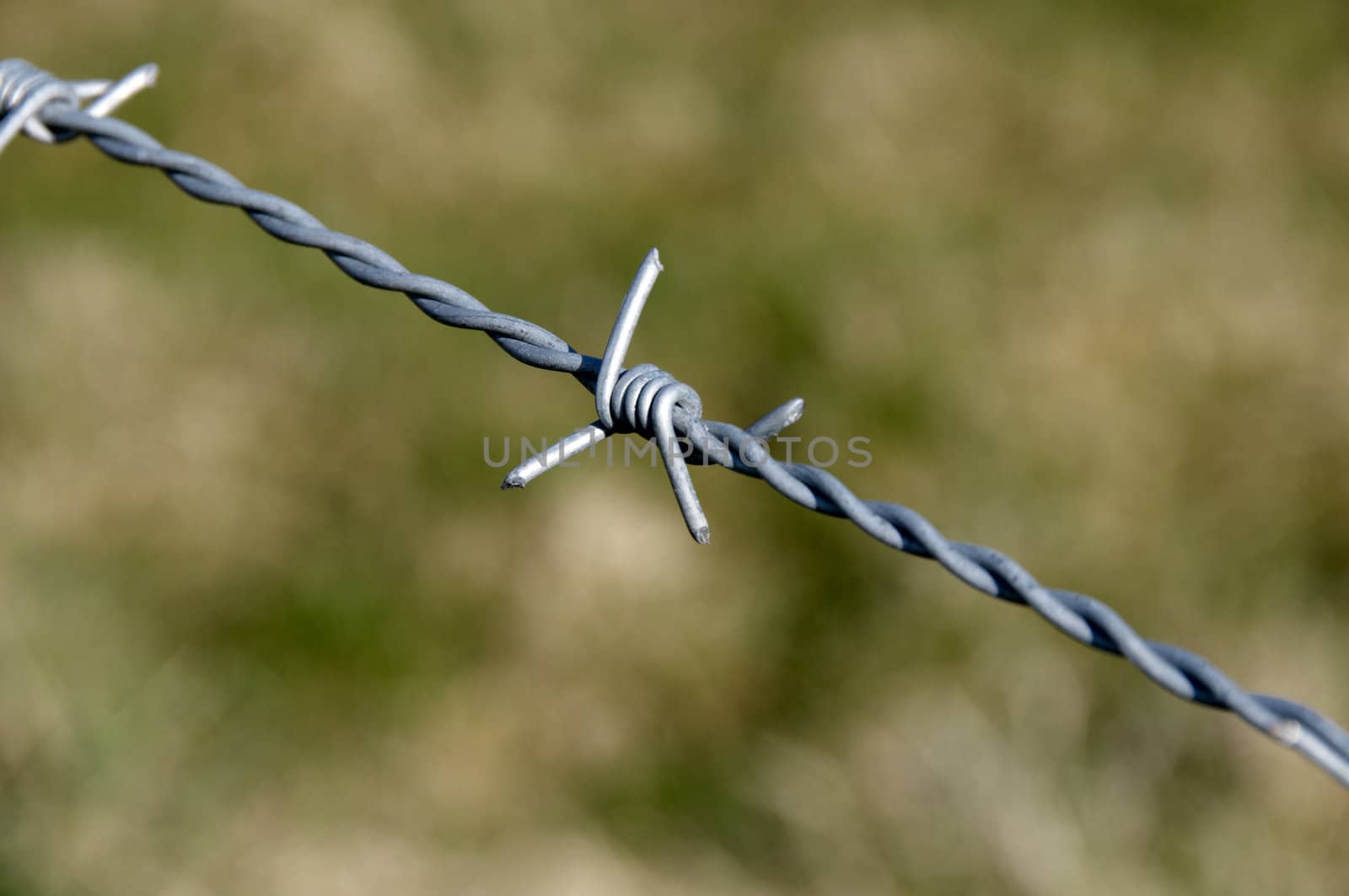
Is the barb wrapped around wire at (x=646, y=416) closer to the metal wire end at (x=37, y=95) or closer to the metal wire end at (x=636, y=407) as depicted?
the metal wire end at (x=636, y=407)

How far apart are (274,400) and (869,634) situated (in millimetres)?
1430

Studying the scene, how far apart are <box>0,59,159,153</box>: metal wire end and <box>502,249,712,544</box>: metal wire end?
51 centimetres

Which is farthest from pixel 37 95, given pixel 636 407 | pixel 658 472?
pixel 658 472

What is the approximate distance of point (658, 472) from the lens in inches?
107

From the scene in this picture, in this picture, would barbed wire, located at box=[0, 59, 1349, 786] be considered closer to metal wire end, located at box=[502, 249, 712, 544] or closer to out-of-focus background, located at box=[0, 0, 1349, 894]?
metal wire end, located at box=[502, 249, 712, 544]

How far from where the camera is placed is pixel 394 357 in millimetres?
2857

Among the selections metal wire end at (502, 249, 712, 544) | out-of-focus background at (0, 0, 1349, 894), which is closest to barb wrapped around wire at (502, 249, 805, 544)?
metal wire end at (502, 249, 712, 544)

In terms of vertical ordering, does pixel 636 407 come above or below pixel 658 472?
below

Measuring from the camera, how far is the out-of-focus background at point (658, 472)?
206 centimetres

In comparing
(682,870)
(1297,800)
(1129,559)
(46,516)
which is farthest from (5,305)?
(1297,800)

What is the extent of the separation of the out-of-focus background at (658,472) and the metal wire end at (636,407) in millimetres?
1345

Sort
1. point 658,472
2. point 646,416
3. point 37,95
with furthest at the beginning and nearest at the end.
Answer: point 658,472 → point 37,95 → point 646,416

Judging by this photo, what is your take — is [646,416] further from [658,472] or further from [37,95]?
[658,472]

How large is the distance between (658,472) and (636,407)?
1.86 metres
